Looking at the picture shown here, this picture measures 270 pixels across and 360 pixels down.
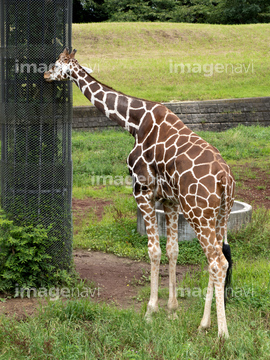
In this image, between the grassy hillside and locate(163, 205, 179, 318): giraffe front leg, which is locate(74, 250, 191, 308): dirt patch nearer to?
locate(163, 205, 179, 318): giraffe front leg

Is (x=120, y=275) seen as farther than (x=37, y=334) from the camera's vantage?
Yes

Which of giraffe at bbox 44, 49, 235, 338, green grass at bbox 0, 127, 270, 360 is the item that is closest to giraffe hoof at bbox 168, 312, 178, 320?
green grass at bbox 0, 127, 270, 360

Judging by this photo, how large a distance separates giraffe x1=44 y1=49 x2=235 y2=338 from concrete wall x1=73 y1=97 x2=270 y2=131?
13.5m

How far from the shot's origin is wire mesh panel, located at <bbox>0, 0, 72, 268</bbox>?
5.94 metres

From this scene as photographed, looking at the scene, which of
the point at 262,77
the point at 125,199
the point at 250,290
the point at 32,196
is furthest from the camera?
the point at 262,77

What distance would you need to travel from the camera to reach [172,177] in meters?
4.97

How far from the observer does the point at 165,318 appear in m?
4.96

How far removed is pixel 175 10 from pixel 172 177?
37.8m

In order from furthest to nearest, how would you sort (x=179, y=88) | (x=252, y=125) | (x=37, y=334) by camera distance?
(x=179, y=88)
(x=252, y=125)
(x=37, y=334)

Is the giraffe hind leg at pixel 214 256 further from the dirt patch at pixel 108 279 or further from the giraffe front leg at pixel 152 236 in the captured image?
the dirt patch at pixel 108 279

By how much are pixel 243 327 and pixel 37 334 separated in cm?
220

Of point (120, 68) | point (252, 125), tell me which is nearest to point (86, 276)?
point (252, 125)

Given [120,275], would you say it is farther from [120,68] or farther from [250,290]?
[120,68]

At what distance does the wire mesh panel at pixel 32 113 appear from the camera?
19.5 feet
